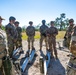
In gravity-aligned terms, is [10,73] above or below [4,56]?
below

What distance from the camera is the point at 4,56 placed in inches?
157

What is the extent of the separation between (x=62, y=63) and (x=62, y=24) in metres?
73.8

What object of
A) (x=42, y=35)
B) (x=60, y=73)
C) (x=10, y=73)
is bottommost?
(x=60, y=73)

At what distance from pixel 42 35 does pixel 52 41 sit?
2423 mm

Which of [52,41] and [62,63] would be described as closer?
[62,63]

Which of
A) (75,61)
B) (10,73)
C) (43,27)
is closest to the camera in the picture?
(10,73)

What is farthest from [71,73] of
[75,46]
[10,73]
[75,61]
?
[10,73]

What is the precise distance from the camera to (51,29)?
388 inches

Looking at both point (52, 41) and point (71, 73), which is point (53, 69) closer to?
point (52, 41)

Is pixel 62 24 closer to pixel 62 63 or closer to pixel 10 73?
pixel 62 63

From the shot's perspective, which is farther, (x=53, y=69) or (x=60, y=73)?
(x=53, y=69)

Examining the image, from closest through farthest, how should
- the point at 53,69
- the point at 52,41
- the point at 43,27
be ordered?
the point at 53,69 → the point at 52,41 → the point at 43,27

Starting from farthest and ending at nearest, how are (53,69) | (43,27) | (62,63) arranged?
(43,27), (62,63), (53,69)

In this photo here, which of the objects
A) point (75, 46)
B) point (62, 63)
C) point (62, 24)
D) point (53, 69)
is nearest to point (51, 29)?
Result: point (62, 63)
